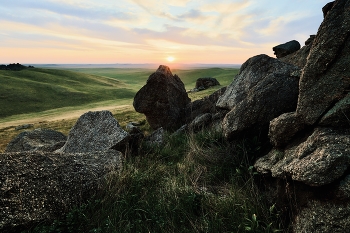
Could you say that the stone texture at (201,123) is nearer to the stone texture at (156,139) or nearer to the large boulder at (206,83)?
the stone texture at (156,139)

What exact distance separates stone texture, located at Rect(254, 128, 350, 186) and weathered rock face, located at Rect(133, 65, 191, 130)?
12800 millimetres

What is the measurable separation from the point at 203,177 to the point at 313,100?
158 inches

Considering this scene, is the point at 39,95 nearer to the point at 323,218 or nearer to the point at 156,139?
the point at 156,139

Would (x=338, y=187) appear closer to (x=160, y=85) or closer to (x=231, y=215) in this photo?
(x=231, y=215)

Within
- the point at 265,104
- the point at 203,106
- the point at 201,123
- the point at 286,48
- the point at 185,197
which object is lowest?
the point at 185,197

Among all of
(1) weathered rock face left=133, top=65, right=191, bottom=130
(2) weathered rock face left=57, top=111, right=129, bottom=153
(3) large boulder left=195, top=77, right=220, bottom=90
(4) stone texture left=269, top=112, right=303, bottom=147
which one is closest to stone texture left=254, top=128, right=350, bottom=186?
(4) stone texture left=269, top=112, right=303, bottom=147

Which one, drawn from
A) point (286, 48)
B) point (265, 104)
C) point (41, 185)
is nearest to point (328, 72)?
point (265, 104)

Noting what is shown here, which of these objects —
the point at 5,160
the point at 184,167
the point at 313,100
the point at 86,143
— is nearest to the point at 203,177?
the point at 184,167

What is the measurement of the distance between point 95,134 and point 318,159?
9.99 metres

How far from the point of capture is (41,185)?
7254 millimetres

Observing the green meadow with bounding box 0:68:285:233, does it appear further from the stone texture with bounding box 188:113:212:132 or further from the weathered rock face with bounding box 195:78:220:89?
the weathered rock face with bounding box 195:78:220:89

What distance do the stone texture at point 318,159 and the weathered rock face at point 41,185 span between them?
540 centimetres

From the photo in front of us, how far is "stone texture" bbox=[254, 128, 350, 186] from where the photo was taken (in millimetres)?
5477

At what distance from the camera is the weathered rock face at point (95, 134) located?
477 inches
